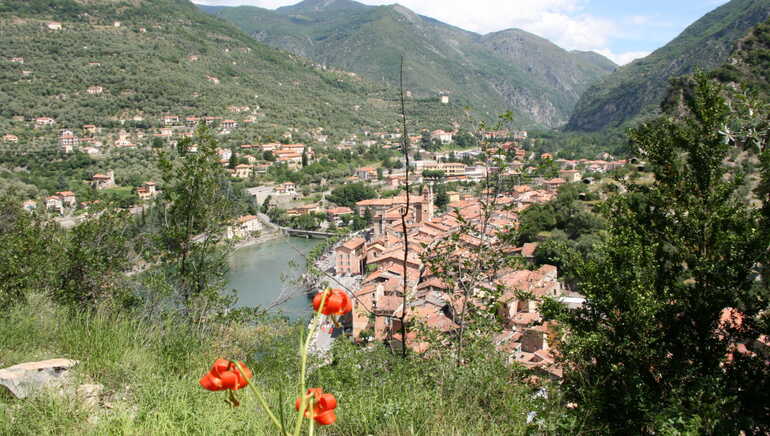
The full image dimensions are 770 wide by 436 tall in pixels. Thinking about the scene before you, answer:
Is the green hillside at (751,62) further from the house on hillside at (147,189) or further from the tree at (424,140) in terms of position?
the house on hillside at (147,189)

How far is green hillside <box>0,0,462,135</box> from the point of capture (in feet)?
109

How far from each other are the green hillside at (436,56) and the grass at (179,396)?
217 ft

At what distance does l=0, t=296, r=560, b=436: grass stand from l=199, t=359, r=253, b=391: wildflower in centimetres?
7

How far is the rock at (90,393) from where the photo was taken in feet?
3.84

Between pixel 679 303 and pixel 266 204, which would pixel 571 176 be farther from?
pixel 679 303

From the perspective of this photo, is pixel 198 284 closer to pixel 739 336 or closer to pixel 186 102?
pixel 739 336

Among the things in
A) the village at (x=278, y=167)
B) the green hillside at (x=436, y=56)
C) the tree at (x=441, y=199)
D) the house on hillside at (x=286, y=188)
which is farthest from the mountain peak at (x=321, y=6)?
the tree at (x=441, y=199)

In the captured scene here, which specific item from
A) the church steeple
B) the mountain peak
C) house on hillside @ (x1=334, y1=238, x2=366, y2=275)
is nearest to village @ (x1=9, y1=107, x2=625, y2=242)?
the church steeple

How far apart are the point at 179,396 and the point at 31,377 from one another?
1.44 ft

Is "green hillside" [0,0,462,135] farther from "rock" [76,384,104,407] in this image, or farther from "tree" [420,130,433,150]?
"rock" [76,384,104,407]

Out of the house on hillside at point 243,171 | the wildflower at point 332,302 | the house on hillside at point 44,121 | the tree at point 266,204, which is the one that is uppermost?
the house on hillside at point 44,121

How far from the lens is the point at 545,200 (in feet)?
68.2

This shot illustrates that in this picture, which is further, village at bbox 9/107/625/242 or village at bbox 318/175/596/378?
village at bbox 9/107/625/242

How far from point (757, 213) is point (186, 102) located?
42.4m
